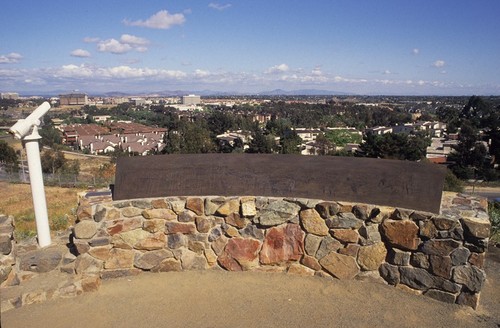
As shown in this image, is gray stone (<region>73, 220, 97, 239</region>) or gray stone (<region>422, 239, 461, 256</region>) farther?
gray stone (<region>73, 220, 97, 239</region>)

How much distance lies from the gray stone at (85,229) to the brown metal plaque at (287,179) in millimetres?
402

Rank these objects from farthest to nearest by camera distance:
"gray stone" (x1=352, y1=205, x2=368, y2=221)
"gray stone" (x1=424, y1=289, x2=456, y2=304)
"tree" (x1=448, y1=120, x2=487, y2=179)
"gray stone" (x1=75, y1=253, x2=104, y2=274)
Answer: "tree" (x1=448, y1=120, x2=487, y2=179), "gray stone" (x1=75, y1=253, x2=104, y2=274), "gray stone" (x1=352, y1=205, x2=368, y2=221), "gray stone" (x1=424, y1=289, x2=456, y2=304)

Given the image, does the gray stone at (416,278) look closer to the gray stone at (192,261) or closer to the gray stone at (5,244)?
the gray stone at (192,261)

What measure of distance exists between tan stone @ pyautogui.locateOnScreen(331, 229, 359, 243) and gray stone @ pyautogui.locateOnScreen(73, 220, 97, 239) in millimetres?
2597

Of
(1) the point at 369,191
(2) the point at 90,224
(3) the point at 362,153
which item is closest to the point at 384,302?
(1) the point at 369,191

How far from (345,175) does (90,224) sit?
2.88 m

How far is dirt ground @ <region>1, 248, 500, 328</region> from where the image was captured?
344cm

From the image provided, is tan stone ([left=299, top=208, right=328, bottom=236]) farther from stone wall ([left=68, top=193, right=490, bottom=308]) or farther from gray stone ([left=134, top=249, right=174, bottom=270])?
gray stone ([left=134, top=249, right=174, bottom=270])

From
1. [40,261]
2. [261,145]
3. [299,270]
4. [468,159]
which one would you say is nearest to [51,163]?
[261,145]

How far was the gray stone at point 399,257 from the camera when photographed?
3.85 meters

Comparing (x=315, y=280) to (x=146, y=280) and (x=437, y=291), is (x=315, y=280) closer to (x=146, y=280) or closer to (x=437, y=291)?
(x=437, y=291)

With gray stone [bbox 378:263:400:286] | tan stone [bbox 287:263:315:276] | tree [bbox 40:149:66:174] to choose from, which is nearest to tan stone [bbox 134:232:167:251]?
tan stone [bbox 287:263:315:276]

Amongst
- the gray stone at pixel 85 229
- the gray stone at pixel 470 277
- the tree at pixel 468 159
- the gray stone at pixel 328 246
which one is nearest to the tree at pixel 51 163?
the gray stone at pixel 85 229

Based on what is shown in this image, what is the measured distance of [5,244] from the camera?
13.0 feet
